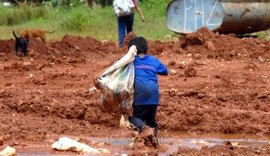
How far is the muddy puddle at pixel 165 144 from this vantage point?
29.9 ft

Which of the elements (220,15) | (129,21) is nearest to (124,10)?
(129,21)

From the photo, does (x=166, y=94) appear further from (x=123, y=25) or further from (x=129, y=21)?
(x=123, y=25)

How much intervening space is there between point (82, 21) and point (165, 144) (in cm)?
1977

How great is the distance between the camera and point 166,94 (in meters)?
12.8

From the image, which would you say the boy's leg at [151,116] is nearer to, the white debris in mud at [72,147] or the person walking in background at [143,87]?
the person walking in background at [143,87]

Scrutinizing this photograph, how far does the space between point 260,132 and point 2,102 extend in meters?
3.50

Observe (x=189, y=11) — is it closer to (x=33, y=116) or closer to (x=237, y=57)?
(x=237, y=57)

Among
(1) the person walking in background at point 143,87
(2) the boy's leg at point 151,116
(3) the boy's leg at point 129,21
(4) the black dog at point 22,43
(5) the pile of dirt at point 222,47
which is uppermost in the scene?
(1) the person walking in background at point 143,87

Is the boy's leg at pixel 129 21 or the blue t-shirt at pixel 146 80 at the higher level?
the blue t-shirt at pixel 146 80

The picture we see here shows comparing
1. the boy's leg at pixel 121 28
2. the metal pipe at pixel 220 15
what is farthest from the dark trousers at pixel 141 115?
the metal pipe at pixel 220 15

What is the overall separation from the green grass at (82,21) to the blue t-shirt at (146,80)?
624 inches

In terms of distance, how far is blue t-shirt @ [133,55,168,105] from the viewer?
31.0 ft

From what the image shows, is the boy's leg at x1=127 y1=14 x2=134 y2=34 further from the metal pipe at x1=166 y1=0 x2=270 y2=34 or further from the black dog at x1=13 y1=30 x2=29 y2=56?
the metal pipe at x1=166 y1=0 x2=270 y2=34

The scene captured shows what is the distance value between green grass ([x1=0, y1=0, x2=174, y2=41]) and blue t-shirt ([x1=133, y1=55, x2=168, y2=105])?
52.0 ft
